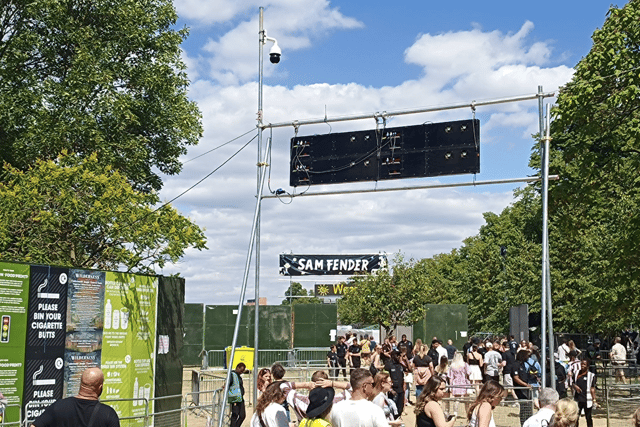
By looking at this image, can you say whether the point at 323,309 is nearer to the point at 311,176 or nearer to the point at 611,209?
the point at 611,209

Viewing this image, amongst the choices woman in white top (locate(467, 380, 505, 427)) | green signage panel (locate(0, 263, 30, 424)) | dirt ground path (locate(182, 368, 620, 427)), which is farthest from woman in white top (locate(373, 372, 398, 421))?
green signage panel (locate(0, 263, 30, 424))

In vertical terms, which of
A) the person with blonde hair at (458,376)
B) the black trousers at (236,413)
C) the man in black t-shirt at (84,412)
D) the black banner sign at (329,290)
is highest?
the black banner sign at (329,290)

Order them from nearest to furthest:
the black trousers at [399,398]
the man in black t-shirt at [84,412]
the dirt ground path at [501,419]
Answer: the man in black t-shirt at [84,412]
the dirt ground path at [501,419]
the black trousers at [399,398]

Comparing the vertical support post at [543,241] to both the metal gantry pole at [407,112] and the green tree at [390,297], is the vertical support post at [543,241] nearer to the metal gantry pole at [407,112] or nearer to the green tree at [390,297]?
the metal gantry pole at [407,112]

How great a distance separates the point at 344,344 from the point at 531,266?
2043 centimetres

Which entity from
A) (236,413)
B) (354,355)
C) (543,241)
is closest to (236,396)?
(236,413)

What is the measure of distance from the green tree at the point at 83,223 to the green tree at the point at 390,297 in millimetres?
25235

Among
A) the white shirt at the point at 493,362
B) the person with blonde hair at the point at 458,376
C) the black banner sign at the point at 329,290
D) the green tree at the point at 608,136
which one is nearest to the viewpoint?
the person with blonde hair at the point at 458,376

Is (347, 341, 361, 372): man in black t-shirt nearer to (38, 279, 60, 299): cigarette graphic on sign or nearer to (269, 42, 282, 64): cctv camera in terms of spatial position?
(269, 42, 282, 64): cctv camera

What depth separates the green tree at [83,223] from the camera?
72.0 ft

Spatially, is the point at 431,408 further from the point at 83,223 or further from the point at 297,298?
the point at 297,298

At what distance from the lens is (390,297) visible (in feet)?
156

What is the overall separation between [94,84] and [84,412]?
24.3 meters

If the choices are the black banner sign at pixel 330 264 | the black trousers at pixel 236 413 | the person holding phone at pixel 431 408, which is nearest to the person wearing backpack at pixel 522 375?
the black trousers at pixel 236 413
